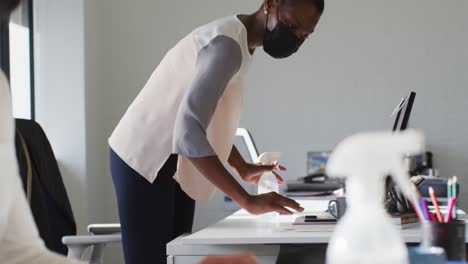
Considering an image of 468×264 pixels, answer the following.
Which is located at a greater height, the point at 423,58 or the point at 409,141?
the point at 423,58

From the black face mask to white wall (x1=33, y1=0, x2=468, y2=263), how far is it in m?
2.30

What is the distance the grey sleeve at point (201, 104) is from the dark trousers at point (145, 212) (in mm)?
276

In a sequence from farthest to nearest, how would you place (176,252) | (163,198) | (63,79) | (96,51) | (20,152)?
(96,51) < (63,79) < (20,152) < (163,198) < (176,252)

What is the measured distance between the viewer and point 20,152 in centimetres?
220

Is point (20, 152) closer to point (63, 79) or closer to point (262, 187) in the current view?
point (262, 187)

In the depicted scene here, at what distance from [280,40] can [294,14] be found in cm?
10

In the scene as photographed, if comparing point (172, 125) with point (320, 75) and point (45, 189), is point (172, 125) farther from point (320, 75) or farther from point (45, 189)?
point (320, 75)

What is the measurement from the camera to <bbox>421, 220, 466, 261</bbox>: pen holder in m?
0.86

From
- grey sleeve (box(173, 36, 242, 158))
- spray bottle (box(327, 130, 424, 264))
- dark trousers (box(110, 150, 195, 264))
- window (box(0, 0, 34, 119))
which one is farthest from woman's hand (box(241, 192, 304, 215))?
window (box(0, 0, 34, 119))

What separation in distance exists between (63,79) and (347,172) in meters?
3.54

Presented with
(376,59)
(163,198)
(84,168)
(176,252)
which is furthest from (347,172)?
(376,59)

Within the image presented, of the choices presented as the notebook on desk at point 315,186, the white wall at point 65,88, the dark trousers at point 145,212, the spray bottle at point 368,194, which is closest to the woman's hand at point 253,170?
the dark trousers at point 145,212

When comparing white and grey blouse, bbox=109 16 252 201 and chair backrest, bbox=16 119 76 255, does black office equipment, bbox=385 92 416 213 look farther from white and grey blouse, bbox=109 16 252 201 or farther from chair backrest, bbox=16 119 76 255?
chair backrest, bbox=16 119 76 255

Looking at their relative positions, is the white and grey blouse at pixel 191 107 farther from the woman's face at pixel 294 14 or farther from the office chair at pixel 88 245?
the office chair at pixel 88 245
